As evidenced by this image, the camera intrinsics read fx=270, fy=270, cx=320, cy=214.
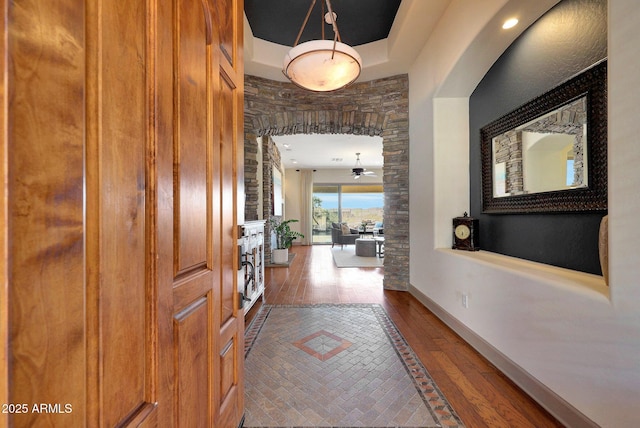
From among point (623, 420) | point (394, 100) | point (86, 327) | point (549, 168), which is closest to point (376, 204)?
point (394, 100)

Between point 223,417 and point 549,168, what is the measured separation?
257 centimetres

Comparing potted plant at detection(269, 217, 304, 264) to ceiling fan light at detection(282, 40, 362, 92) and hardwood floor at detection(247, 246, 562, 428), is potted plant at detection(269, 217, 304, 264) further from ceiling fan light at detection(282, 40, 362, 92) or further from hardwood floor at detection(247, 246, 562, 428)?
ceiling fan light at detection(282, 40, 362, 92)

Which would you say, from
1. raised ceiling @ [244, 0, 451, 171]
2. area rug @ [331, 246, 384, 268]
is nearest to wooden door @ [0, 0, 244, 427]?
raised ceiling @ [244, 0, 451, 171]

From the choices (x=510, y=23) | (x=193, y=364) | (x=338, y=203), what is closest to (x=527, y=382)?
(x=193, y=364)

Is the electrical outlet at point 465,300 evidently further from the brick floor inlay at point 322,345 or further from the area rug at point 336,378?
the brick floor inlay at point 322,345

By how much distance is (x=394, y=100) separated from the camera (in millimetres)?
3947

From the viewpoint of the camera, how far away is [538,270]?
6.06 feet

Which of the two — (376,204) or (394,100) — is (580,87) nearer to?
(394,100)

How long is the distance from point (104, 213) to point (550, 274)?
7.41 feet

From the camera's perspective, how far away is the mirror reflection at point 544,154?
1.75 metres

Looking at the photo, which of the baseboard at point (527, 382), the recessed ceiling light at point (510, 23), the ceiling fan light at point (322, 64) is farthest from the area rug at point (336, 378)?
the recessed ceiling light at point (510, 23)

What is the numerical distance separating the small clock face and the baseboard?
819mm

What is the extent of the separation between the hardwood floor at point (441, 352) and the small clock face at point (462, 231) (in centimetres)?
94

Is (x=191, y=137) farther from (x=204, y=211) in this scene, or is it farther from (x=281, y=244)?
(x=281, y=244)
